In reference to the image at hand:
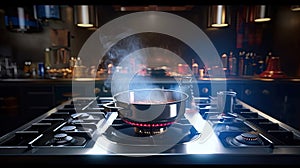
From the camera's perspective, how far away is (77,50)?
2480mm

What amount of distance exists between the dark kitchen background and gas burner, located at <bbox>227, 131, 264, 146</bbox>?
1405 millimetres

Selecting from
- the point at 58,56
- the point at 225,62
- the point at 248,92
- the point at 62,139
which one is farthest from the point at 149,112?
the point at 58,56

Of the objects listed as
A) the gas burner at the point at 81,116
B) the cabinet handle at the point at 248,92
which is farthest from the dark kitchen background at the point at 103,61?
the gas burner at the point at 81,116

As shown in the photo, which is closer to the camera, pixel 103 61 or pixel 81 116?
pixel 81 116

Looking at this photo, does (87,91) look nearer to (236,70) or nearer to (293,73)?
(236,70)

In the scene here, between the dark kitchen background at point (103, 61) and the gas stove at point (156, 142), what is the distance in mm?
1300

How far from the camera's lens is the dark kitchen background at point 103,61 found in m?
2.03

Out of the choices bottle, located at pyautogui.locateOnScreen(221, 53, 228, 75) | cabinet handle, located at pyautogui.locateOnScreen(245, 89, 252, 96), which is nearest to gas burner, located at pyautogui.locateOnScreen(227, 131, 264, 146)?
cabinet handle, located at pyautogui.locateOnScreen(245, 89, 252, 96)

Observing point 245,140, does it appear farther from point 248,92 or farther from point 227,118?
point 248,92

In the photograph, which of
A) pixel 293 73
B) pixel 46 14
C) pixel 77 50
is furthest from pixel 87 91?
pixel 293 73

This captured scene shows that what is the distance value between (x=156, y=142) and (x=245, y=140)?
0.82 feet

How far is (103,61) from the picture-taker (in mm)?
2422

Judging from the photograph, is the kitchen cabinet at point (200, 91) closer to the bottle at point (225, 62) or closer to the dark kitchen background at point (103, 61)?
the dark kitchen background at point (103, 61)

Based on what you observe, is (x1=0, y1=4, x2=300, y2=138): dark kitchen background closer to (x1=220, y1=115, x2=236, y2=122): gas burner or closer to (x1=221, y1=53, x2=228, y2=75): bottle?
(x1=221, y1=53, x2=228, y2=75): bottle
